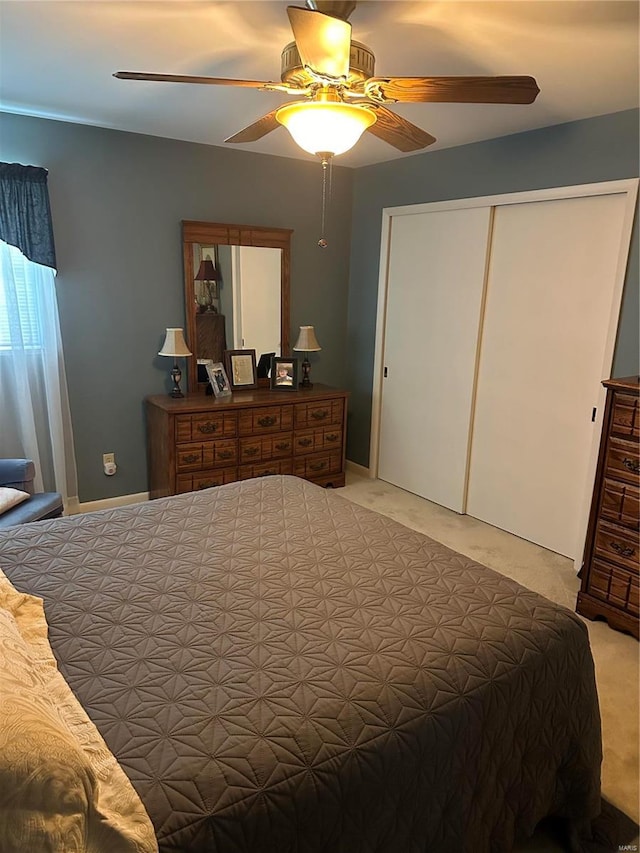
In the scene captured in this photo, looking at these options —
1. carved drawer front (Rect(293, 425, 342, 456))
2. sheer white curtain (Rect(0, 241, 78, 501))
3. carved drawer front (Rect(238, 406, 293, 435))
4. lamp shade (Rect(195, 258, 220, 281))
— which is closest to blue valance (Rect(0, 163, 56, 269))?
sheer white curtain (Rect(0, 241, 78, 501))

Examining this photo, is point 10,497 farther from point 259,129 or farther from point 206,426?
point 259,129

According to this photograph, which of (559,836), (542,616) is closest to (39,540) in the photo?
(542,616)

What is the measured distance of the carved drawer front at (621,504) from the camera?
8.25 ft

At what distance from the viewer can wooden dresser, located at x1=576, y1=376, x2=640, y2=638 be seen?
8.17ft

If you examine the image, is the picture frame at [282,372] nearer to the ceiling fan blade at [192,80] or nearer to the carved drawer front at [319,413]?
the carved drawer front at [319,413]

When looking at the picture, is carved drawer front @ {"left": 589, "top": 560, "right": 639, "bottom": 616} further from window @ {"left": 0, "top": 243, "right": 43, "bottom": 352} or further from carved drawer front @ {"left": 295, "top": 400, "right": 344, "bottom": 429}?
window @ {"left": 0, "top": 243, "right": 43, "bottom": 352}

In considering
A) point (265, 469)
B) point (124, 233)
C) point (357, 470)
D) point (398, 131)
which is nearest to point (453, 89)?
point (398, 131)

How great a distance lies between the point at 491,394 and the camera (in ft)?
12.1

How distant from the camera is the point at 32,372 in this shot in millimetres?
3410

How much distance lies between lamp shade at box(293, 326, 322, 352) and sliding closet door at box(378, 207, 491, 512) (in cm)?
57

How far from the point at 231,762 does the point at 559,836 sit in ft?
3.87

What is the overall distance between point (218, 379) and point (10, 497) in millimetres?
1651

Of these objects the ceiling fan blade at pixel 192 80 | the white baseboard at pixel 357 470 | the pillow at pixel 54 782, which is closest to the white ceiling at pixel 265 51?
the ceiling fan blade at pixel 192 80

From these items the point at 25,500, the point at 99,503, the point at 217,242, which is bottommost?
the point at 99,503
